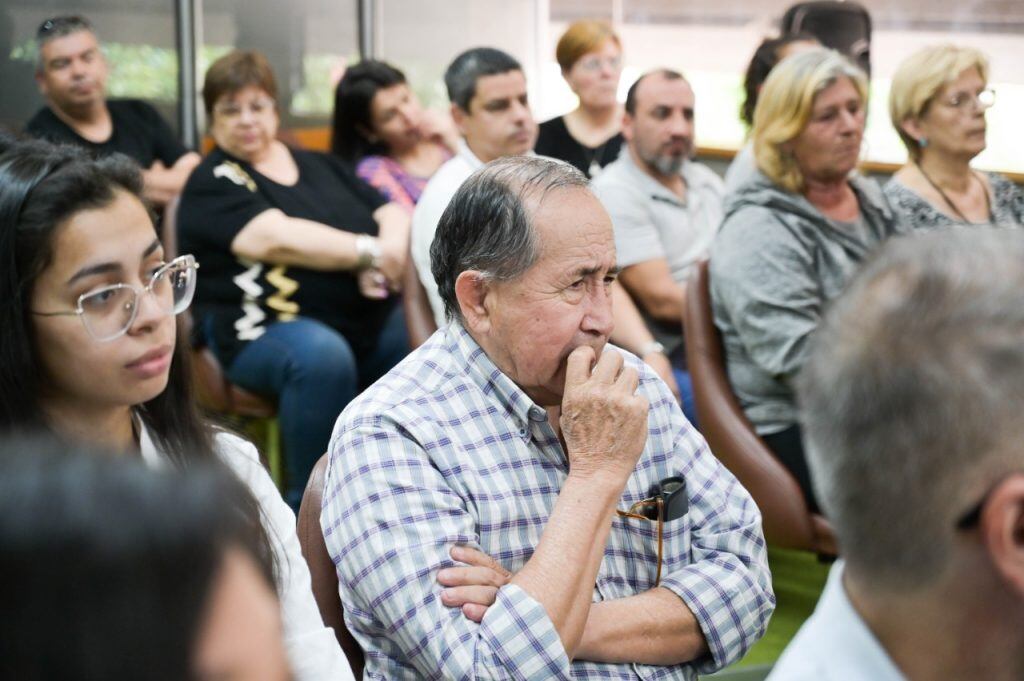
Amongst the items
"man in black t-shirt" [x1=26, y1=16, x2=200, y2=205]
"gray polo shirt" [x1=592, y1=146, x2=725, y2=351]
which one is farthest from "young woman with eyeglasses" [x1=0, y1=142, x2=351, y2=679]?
"man in black t-shirt" [x1=26, y1=16, x2=200, y2=205]

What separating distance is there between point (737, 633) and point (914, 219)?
1.96m

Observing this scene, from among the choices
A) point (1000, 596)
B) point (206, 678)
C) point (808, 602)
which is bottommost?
point (808, 602)

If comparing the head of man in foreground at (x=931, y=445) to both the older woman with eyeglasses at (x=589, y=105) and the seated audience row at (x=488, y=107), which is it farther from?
the older woman with eyeglasses at (x=589, y=105)

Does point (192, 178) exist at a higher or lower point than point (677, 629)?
higher

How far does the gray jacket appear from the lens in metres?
2.83

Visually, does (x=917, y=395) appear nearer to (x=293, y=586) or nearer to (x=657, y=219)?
(x=293, y=586)

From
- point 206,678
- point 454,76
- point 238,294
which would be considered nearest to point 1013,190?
point 454,76

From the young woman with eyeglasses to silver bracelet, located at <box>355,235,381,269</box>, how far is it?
192 centimetres

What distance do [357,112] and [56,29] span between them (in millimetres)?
1095

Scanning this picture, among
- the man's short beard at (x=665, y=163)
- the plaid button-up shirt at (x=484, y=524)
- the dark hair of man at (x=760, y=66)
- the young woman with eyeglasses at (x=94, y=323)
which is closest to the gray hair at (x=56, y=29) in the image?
the man's short beard at (x=665, y=163)

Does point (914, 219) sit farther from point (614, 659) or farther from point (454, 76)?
point (614, 659)

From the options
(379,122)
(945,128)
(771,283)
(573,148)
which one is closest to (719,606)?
(771,283)

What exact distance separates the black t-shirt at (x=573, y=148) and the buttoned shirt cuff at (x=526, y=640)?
336cm

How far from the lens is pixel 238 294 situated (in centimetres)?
349
